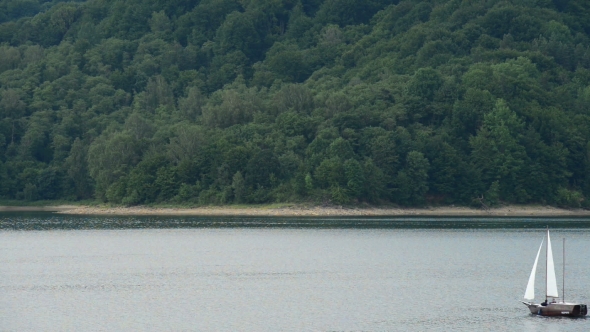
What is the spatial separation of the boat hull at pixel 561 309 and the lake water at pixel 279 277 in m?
0.51

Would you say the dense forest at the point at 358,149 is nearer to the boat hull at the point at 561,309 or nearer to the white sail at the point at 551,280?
the white sail at the point at 551,280

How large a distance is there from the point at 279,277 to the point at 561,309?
78.6 feet

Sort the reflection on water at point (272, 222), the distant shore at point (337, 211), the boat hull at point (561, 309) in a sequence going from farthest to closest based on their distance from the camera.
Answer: the distant shore at point (337, 211) < the reflection on water at point (272, 222) < the boat hull at point (561, 309)

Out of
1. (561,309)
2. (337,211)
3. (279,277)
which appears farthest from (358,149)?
(561,309)

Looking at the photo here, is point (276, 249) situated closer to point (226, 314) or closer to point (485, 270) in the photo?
point (485, 270)

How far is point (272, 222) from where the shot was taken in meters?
131

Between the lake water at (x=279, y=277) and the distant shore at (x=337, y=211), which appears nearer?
the lake water at (x=279, y=277)

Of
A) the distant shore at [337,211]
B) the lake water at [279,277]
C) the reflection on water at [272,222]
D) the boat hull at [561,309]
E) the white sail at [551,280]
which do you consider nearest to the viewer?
the boat hull at [561,309]

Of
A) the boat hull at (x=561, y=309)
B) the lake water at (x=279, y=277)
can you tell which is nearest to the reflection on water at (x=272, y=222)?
the lake water at (x=279, y=277)

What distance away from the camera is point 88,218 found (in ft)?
474

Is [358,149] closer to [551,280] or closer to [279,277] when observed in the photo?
[279,277]

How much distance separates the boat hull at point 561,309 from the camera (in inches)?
2145

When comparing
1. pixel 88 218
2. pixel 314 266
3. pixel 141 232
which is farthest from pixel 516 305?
pixel 88 218

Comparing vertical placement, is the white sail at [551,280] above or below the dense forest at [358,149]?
below
